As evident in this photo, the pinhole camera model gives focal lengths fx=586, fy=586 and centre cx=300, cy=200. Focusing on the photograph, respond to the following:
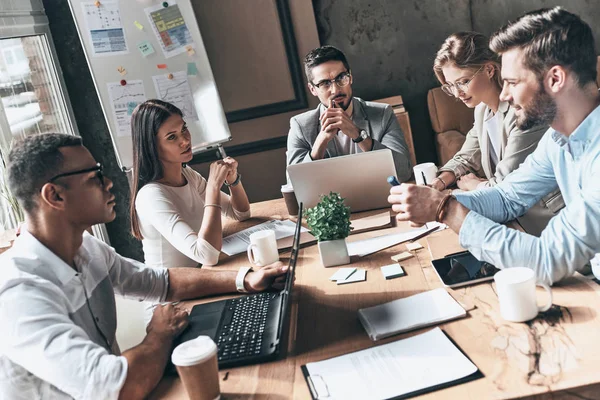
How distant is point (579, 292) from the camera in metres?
1.25

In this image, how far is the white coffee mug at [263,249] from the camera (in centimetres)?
176

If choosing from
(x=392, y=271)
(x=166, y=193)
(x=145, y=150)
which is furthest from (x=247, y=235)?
(x=392, y=271)

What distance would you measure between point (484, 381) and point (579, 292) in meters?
0.40

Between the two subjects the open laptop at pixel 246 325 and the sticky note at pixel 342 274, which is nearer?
the open laptop at pixel 246 325

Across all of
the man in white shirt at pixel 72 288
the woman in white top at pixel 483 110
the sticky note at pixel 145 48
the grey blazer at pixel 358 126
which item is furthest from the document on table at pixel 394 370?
→ the sticky note at pixel 145 48

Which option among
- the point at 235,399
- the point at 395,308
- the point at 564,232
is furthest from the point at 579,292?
the point at 235,399

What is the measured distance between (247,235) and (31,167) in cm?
95

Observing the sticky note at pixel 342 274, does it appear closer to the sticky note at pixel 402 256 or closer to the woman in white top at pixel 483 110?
the sticky note at pixel 402 256

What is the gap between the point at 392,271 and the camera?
1.55 metres

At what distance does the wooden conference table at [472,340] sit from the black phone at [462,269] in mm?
25

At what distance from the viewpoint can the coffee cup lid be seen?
3.44 ft

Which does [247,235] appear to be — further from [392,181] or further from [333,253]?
[392,181]

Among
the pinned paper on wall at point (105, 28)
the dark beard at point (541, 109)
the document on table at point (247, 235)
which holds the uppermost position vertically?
the pinned paper on wall at point (105, 28)

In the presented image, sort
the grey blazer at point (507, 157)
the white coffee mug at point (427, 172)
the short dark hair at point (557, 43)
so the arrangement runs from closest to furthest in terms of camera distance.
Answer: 1. the short dark hair at point (557, 43)
2. the grey blazer at point (507, 157)
3. the white coffee mug at point (427, 172)
